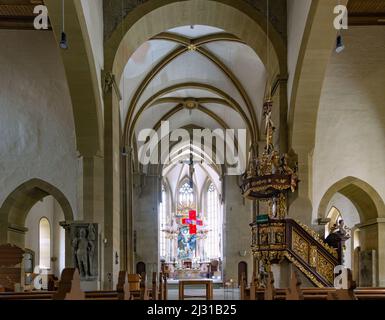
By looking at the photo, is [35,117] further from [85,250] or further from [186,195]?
[186,195]

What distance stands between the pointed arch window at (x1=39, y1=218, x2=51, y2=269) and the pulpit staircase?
12530 millimetres

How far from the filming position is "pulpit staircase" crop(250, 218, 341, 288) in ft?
42.1

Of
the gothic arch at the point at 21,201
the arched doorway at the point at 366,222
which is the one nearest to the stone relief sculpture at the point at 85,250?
the gothic arch at the point at 21,201

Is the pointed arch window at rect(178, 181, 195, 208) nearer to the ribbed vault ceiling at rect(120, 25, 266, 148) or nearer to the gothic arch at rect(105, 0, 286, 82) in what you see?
the ribbed vault ceiling at rect(120, 25, 266, 148)

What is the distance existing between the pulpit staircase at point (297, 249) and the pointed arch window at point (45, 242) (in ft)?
41.1

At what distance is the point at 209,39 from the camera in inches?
765

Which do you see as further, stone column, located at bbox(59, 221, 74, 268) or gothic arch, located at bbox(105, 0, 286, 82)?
gothic arch, located at bbox(105, 0, 286, 82)

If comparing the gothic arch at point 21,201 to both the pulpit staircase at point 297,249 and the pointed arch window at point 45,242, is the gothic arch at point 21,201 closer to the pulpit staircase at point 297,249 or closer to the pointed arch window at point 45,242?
the pulpit staircase at point 297,249

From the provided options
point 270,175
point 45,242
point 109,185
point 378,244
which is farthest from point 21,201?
point 378,244

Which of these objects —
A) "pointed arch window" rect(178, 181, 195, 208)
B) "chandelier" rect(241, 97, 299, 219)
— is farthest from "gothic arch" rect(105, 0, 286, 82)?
"pointed arch window" rect(178, 181, 195, 208)

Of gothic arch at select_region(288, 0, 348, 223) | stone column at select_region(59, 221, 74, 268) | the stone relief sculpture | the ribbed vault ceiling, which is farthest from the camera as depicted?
the ribbed vault ceiling

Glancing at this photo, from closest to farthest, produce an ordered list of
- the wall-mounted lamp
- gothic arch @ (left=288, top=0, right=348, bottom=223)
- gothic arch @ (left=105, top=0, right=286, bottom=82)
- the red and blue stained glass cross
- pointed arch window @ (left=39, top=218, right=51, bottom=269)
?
gothic arch @ (left=288, top=0, right=348, bottom=223)
gothic arch @ (left=105, top=0, right=286, bottom=82)
pointed arch window @ (left=39, top=218, right=51, bottom=269)
the wall-mounted lamp
the red and blue stained glass cross
